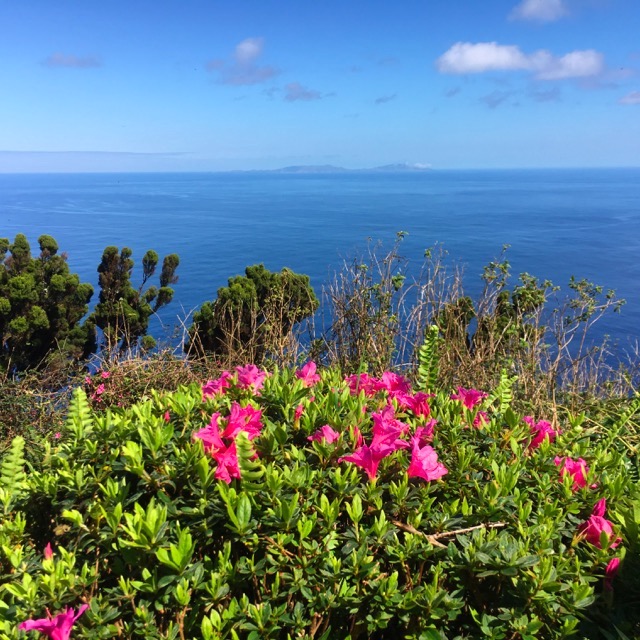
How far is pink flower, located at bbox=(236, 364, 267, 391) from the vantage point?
5.97ft

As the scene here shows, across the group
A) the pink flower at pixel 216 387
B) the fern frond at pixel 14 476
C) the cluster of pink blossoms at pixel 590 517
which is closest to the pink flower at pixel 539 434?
the cluster of pink blossoms at pixel 590 517

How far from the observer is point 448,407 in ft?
5.61

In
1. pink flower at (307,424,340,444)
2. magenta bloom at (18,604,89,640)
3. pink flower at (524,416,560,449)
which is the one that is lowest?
magenta bloom at (18,604,89,640)

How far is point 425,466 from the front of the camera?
1.33m

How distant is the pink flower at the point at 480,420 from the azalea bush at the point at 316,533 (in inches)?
1.8

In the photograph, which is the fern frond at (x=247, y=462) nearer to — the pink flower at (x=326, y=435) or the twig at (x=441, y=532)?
the pink flower at (x=326, y=435)

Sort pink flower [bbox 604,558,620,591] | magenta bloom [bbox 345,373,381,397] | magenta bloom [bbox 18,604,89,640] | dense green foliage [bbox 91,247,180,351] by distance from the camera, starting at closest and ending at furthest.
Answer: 1. magenta bloom [bbox 18,604,89,640]
2. pink flower [bbox 604,558,620,591]
3. magenta bloom [bbox 345,373,381,397]
4. dense green foliage [bbox 91,247,180,351]

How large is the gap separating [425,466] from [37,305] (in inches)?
507

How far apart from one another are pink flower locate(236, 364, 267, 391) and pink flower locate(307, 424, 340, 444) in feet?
1.38

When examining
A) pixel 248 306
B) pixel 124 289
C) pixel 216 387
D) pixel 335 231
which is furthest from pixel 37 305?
pixel 335 231

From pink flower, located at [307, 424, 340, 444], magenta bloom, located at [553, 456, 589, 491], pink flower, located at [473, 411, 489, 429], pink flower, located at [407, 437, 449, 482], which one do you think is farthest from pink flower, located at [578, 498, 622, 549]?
pink flower, located at [307, 424, 340, 444]

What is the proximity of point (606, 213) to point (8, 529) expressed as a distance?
114257 mm

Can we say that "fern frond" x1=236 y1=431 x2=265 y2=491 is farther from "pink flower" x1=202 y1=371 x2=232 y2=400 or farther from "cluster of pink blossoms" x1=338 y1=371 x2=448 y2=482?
"pink flower" x1=202 y1=371 x2=232 y2=400

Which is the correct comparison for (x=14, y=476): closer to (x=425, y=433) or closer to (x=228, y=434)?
(x=228, y=434)
